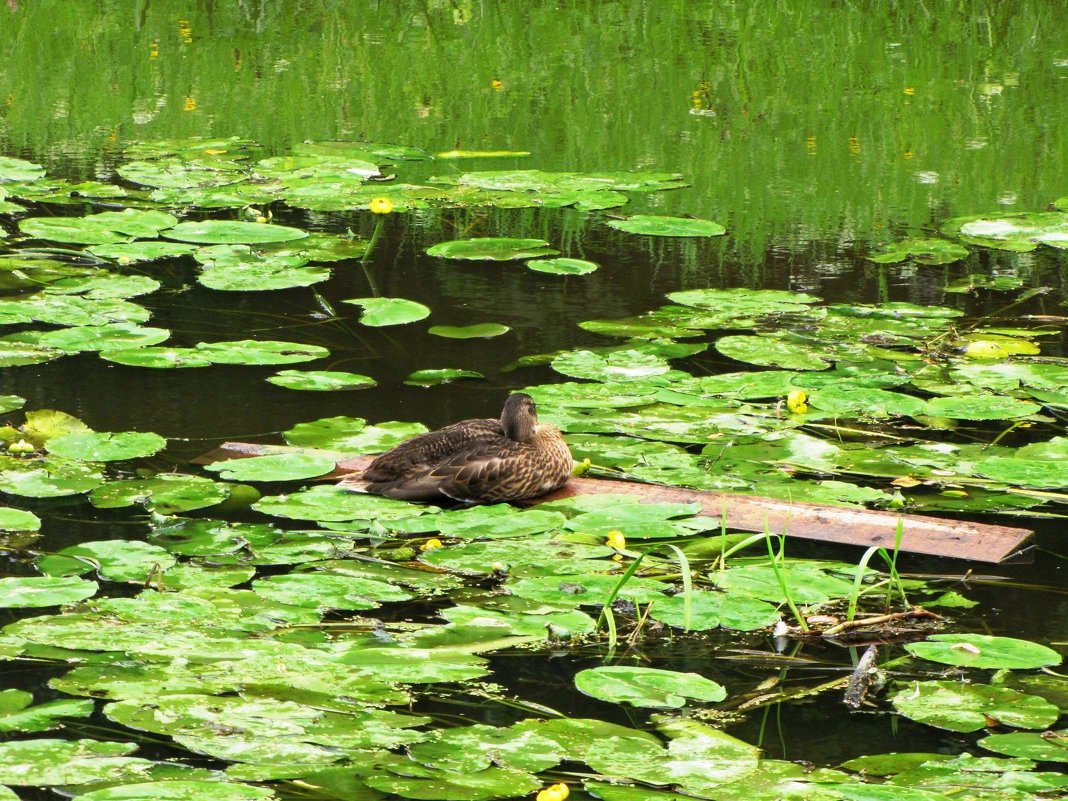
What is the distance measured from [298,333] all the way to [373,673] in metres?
2.61

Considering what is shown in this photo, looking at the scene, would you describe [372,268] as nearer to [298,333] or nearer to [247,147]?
[298,333]

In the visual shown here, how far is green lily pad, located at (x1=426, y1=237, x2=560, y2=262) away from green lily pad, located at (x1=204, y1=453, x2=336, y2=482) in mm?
2164

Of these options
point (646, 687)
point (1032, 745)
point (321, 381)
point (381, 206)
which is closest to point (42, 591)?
point (646, 687)

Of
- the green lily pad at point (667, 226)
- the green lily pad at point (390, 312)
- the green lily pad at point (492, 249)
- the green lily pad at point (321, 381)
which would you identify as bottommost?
the green lily pad at point (321, 381)

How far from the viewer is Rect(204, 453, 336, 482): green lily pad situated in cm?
404

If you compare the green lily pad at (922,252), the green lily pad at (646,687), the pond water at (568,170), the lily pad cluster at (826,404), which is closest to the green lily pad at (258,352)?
the pond water at (568,170)

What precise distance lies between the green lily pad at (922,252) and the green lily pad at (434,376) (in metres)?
2.05

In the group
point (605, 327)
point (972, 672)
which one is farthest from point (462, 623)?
point (605, 327)

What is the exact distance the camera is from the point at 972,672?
308 centimetres

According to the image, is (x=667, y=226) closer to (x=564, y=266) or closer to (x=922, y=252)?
(x=564, y=266)

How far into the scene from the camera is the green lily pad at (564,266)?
19.6 ft

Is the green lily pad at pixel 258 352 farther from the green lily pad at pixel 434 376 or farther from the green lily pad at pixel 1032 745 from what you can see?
the green lily pad at pixel 1032 745

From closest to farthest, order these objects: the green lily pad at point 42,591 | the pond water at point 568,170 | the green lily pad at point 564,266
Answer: the green lily pad at point 42,591 < the pond water at point 568,170 < the green lily pad at point 564,266

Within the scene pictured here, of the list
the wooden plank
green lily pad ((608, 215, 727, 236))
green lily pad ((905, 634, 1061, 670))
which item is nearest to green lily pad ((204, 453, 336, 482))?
the wooden plank
